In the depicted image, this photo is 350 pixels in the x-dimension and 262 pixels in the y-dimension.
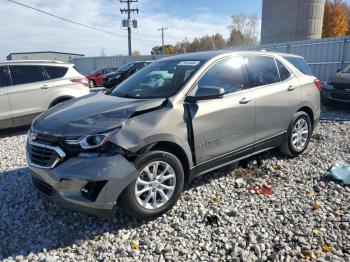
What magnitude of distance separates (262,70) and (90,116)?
103 inches

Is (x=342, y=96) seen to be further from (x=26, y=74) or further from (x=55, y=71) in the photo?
(x=26, y=74)

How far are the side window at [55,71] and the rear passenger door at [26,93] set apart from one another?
199 millimetres

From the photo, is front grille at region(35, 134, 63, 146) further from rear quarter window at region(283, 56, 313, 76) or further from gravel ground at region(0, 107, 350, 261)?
rear quarter window at region(283, 56, 313, 76)

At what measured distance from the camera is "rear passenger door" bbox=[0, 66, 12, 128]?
6.98 meters

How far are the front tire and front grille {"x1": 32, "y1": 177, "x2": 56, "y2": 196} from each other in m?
0.71

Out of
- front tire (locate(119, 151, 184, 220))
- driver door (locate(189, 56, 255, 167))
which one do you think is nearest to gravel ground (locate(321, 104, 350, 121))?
driver door (locate(189, 56, 255, 167))

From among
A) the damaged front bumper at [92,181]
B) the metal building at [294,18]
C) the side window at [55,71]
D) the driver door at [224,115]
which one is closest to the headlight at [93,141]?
the damaged front bumper at [92,181]

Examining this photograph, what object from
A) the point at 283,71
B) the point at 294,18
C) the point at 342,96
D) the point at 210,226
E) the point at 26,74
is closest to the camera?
the point at 210,226

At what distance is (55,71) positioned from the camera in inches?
304

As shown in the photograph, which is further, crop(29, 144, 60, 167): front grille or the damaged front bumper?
crop(29, 144, 60, 167): front grille

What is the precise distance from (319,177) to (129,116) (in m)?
2.91

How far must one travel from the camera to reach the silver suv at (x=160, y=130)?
118 inches

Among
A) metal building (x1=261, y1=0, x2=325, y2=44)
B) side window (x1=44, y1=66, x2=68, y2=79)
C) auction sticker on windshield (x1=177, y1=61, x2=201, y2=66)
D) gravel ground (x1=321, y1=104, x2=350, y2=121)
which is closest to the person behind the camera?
auction sticker on windshield (x1=177, y1=61, x2=201, y2=66)

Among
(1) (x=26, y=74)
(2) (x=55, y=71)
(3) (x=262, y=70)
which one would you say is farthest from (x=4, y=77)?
(3) (x=262, y=70)
